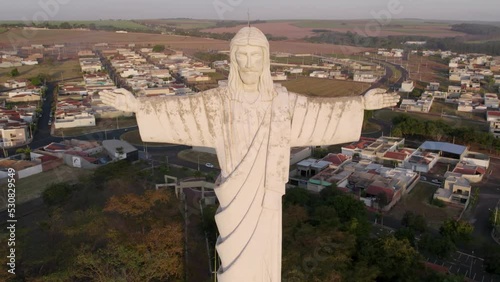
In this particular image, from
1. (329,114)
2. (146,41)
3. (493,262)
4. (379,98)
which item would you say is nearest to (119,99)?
(329,114)

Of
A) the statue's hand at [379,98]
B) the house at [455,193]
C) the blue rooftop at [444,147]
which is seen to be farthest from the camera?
the blue rooftop at [444,147]

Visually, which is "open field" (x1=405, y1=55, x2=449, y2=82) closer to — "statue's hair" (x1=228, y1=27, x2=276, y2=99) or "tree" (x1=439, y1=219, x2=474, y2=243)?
"tree" (x1=439, y1=219, x2=474, y2=243)

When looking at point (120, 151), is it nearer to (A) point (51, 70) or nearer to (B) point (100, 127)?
(B) point (100, 127)

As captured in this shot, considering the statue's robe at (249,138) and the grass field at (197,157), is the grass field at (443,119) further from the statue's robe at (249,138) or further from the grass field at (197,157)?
the statue's robe at (249,138)

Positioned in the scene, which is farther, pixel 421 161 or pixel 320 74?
pixel 320 74

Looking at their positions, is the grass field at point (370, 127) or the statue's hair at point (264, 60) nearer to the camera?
the statue's hair at point (264, 60)

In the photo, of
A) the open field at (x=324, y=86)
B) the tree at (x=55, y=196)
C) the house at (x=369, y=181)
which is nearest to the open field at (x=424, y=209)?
the house at (x=369, y=181)

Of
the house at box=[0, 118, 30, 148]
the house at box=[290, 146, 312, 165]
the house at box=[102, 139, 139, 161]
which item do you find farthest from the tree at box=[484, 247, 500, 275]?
the house at box=[0, 118, 30, 148]
